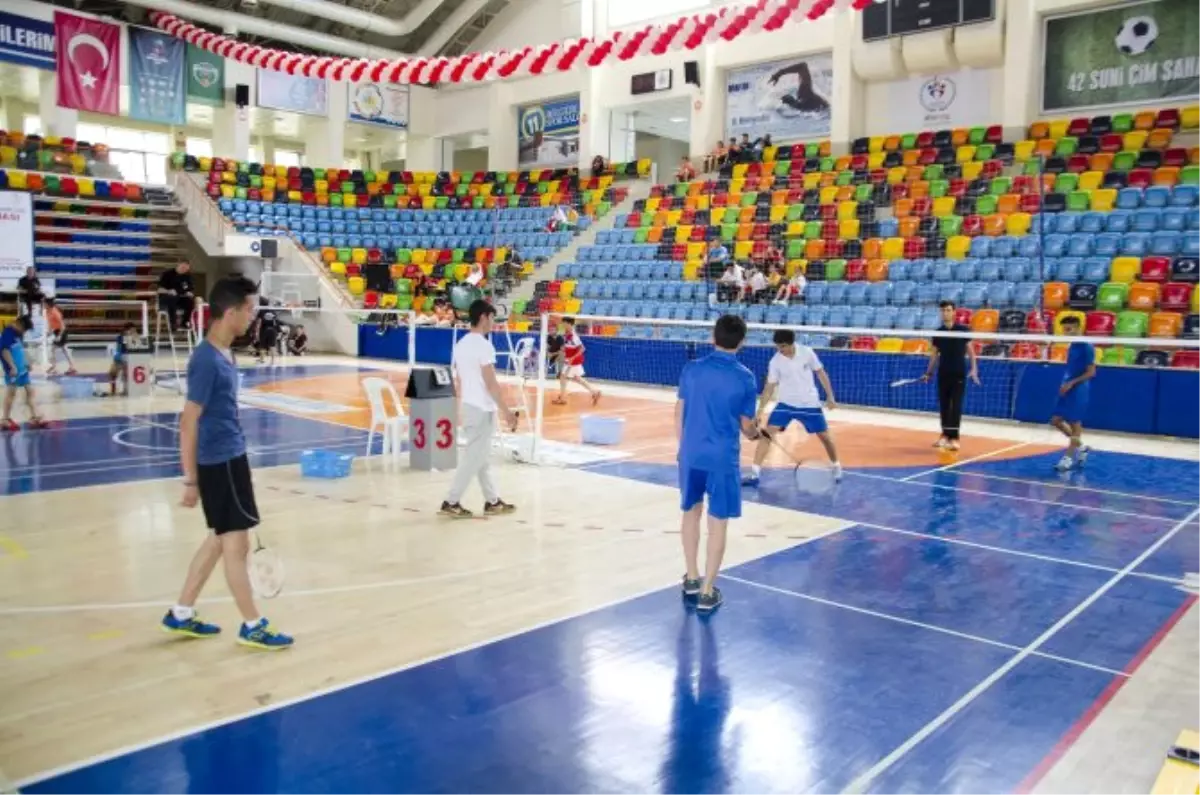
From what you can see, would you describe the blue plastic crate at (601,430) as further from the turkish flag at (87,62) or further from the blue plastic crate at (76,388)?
the turkish flag at (87,62)

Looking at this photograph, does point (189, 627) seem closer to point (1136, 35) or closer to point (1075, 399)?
point (1075, 399)

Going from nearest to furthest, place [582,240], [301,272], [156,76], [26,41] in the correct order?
[26,41], [582,240], [301,272], [156,76]

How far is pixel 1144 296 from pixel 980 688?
43.9 ft

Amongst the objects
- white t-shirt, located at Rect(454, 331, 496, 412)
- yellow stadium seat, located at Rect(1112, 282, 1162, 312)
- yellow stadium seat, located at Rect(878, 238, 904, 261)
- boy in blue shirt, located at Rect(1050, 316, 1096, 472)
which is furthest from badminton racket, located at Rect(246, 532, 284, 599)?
yellow stadium seat, located at Rect(878, 238, 904, 261)

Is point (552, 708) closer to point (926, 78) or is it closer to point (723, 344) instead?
point (723, 344)

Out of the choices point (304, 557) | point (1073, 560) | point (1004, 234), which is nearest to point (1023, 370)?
point (1004, 234)

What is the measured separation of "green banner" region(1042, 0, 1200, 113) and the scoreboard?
165 centimetres

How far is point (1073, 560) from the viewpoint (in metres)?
7.43

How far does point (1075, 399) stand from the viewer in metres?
11.1

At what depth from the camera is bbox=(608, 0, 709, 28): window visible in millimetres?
27984

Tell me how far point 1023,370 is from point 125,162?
86.0 ft

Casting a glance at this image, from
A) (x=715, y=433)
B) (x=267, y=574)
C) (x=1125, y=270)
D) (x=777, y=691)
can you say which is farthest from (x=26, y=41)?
(x=777, y=691)

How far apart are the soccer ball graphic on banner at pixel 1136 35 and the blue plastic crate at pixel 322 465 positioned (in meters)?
19.3

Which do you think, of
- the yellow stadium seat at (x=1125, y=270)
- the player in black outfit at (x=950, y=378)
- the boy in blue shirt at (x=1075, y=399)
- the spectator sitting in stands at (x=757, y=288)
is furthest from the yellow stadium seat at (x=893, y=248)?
the boy in blue shirt at (x=1075, y=399)
